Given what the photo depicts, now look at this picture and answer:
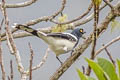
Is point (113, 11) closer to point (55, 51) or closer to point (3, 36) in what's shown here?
point (55, 51)

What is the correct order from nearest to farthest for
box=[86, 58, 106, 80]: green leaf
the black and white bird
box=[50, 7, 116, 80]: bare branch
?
box=[86, 58, 106, 80]: green leaf
box=[50, 7, 116, 80]: bare branch
the black and white bird

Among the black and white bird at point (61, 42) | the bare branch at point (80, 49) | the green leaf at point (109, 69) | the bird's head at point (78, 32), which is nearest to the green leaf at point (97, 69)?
the green leaf at point (109, 69)

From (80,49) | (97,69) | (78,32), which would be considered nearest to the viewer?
(97,69)

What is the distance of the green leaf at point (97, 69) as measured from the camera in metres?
0.80

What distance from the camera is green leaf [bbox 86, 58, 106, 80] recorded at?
804mm

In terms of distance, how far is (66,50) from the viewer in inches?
113

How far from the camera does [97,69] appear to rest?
81 centimetres

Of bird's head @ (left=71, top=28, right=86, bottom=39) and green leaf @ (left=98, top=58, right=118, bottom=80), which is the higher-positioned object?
green leaf @ (left=98, top=58, right=118, bottom=80)

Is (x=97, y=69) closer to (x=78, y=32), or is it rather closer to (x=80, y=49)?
(x=80, y=49)

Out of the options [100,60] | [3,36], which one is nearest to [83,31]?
[3,36]

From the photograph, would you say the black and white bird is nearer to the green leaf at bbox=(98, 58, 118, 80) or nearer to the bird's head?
the bird's head

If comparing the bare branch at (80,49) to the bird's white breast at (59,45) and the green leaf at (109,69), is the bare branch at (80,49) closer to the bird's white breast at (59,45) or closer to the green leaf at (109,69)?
the green leaf at (109,69)

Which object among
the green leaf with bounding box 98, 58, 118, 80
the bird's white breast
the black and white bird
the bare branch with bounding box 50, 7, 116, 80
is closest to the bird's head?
the black and white bird

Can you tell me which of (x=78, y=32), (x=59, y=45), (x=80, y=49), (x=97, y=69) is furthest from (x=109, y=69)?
(x=78, y=32)
